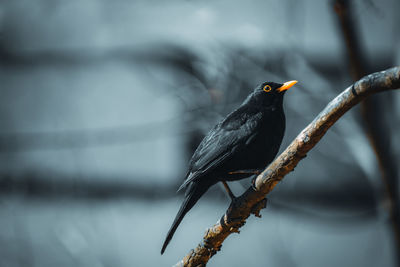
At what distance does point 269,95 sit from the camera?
12.6 ft

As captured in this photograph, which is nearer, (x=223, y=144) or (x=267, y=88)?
(x=223, y=144)

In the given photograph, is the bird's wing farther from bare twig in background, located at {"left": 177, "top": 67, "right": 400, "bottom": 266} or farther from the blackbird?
bare twig in background, located at {"left": 177, "top": 67, "right": 400, "bottom": 266}

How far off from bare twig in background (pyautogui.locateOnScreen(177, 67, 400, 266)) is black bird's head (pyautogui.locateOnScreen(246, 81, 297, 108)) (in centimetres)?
110

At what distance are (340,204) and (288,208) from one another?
1.26 meters

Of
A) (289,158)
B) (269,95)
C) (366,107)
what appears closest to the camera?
(289,158)

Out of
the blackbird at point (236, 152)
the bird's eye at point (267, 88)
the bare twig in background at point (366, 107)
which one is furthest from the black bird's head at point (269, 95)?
the bare twig in background at point (366, 107)

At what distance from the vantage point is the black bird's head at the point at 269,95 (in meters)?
3.76

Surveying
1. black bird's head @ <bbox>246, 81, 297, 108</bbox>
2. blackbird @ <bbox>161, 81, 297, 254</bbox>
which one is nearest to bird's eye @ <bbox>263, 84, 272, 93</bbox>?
black bird's head @ <bbox>246, 81, 297, 108</bbox>

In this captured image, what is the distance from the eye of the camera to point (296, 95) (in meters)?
6.62

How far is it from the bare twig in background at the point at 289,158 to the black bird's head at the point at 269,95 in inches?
43.3

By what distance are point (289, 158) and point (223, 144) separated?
42.8 inches

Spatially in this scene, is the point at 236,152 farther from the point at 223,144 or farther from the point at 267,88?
the point at 267,88

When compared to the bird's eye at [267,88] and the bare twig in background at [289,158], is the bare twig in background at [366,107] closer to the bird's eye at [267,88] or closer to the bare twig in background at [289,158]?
the bird's eye at [267,88]

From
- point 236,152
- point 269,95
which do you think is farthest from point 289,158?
point 269,95
